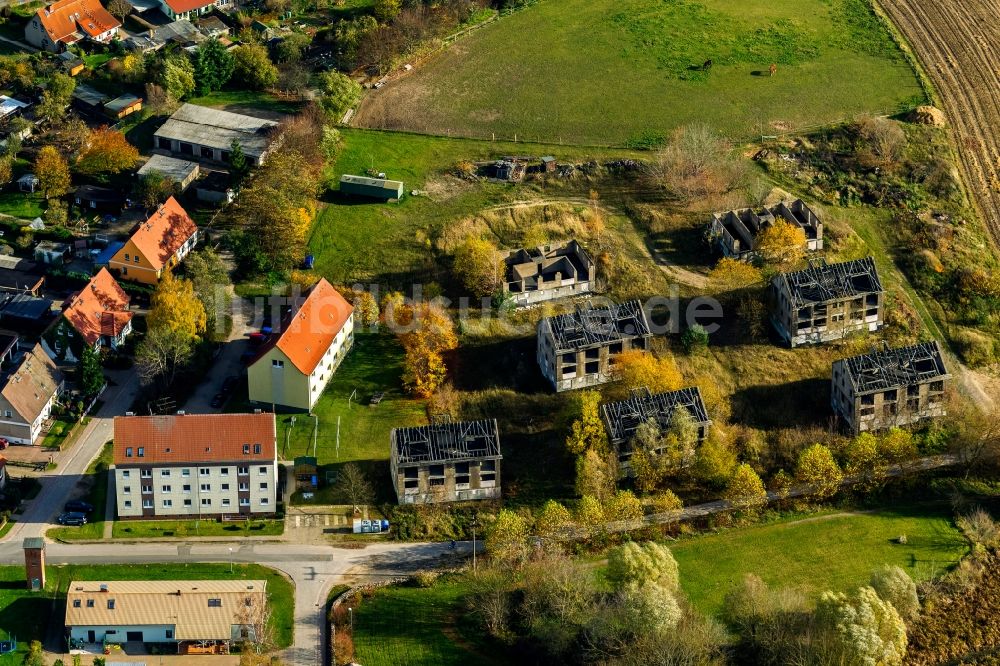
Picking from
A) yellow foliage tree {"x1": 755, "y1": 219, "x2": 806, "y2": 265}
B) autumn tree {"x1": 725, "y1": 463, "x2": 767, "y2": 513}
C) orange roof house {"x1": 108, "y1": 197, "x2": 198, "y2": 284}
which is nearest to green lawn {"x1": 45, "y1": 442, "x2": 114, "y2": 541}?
orange roof house {"x1": 108, "y1": 197, "x2": 198, "y2": 284}

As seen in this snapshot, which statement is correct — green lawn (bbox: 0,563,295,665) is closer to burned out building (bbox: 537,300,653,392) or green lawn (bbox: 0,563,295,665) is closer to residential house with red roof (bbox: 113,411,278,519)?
residential house with red roof (bbox: 113,411,278,519)

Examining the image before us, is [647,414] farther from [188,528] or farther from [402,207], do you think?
[402,207]

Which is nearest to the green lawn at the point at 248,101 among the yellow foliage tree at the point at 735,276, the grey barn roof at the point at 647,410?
the yellow foliage tree at the point at 735,276

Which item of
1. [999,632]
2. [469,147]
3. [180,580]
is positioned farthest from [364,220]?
[999,632]

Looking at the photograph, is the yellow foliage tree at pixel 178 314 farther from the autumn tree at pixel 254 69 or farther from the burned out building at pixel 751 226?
the burned out building at pixel 751 226

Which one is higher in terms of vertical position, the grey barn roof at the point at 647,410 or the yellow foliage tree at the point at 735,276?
the yellow foliage tree at the point at 735,276
